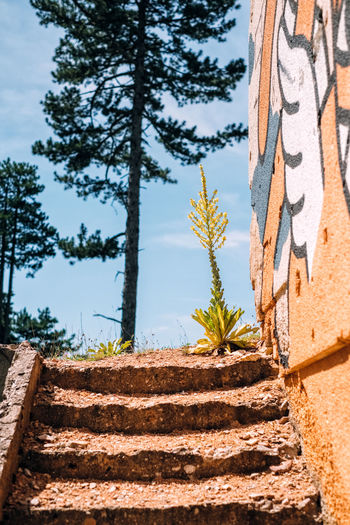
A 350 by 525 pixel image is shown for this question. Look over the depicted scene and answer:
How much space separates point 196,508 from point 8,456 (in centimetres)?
113

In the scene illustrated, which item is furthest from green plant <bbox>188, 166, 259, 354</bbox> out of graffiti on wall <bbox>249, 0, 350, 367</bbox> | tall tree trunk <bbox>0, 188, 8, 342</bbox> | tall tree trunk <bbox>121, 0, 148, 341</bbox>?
tall tree trunk <bbox>0, 188, 8, 342</bbox>

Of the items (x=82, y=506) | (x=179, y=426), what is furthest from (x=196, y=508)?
(x=179, y=426)

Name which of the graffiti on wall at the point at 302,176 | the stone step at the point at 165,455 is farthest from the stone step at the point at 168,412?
the graffiti on wall at the point at 302,176

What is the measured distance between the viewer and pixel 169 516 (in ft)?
8.19

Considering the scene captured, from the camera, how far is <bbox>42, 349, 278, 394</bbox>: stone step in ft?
12.5

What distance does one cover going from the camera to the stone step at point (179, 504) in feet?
8.18

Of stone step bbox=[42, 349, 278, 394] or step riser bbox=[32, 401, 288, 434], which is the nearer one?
step riser bbox=[32, 401, 288, 434]

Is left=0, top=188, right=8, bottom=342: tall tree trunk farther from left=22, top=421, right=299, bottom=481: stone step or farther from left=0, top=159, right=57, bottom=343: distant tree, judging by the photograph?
left=22, top=421, right=299, bottom=481: stone step

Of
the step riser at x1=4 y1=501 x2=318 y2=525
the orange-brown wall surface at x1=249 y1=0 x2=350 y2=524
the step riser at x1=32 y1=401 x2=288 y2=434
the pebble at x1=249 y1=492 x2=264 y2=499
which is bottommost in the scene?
the step riser at x1=4 y1=501 x2=318 y2=525

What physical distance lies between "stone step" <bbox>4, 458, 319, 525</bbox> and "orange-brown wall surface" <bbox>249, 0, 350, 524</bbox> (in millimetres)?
172

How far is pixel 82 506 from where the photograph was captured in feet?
8.39

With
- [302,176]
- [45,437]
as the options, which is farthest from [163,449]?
[302,176]

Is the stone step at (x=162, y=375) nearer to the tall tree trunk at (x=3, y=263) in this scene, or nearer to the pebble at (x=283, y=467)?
the pebble at (x=283, y=467)

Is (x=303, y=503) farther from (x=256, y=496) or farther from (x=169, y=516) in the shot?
(x=169, y=516)
